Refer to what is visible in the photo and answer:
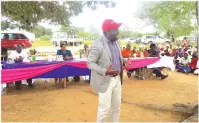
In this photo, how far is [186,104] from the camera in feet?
22.4

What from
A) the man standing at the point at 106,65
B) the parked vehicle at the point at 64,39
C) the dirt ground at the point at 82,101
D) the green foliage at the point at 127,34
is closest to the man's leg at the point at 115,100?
the man standing at the point at 106,65

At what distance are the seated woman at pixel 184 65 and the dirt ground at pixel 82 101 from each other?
8.08 feet

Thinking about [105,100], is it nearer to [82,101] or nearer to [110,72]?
[110,72]

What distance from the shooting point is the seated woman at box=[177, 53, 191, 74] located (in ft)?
40.7

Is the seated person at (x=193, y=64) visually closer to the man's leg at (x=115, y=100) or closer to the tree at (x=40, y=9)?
the tree at (x=40, y=9)

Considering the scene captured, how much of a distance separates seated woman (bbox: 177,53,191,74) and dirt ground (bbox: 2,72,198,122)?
97.0 inches

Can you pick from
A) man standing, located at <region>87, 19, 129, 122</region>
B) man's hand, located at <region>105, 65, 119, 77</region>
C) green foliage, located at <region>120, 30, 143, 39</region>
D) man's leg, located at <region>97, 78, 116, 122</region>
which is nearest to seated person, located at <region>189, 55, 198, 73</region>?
man standing, located at <region>87, 19, 129, 122</region>

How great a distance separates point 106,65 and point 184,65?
9815 millimetres

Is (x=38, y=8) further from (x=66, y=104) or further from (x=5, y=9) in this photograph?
(x=66, y=104)

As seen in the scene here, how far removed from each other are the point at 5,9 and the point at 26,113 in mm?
2506

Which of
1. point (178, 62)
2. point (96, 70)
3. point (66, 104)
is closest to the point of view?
point (96, 70)

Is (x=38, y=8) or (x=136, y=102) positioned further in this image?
(x=38, y=8)

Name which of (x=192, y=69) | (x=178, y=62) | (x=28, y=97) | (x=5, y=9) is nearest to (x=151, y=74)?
(x=192, y=69)

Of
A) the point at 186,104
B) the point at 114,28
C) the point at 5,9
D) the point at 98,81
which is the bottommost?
the point at 186,104
